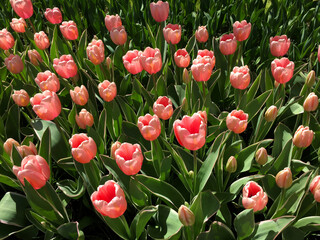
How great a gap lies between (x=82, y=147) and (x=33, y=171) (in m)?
0.19

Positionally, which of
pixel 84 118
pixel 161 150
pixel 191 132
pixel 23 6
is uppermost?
pixel 23 6

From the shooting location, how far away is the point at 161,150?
1567 millimetres

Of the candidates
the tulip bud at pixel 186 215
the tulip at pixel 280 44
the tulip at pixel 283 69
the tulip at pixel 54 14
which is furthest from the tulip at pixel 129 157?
the tulip at pixel 54 14

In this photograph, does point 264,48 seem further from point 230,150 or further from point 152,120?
point 152,120

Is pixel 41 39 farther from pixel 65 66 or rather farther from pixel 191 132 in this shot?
pixel 191 132

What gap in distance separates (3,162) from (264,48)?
1.92m

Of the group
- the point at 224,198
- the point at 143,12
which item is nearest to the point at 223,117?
the point at 224,198

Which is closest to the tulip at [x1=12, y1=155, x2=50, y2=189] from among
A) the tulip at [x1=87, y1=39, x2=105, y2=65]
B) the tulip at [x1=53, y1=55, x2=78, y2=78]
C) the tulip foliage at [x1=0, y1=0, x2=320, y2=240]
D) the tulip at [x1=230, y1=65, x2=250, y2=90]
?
the tulip foliage at [x1=0, y1=0, x2=320, y2=240]

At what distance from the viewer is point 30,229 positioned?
154 cm

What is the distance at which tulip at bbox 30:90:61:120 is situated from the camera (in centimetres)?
144

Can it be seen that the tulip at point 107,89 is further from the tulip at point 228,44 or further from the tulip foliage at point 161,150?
the tulip at point 228,44

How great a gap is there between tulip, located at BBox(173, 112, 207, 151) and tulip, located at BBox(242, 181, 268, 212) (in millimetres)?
232

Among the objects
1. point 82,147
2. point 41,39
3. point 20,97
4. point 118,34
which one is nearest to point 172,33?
point 118,34

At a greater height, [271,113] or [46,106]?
[46,106]
